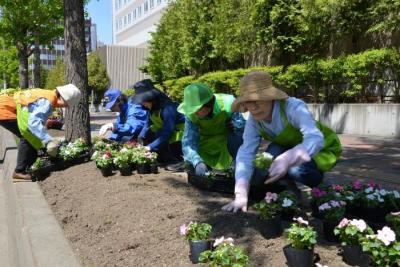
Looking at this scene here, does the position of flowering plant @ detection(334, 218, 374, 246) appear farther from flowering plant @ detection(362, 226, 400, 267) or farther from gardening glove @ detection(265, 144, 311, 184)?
gardening glove @ detection(265, 144, 311, 184)

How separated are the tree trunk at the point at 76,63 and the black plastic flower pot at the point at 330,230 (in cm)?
536

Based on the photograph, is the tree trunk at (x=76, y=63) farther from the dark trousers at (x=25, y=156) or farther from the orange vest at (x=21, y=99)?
the dark trousers at (x=25, y=156)

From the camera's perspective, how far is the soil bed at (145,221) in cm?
295

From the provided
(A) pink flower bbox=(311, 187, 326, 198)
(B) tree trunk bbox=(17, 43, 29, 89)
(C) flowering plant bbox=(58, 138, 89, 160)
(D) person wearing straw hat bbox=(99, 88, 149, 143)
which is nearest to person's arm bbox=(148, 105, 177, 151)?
(D) person wearing straw hat bbox=(99, 88, 149, 143)

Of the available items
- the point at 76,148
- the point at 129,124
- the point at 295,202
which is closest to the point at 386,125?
the point at 129,124

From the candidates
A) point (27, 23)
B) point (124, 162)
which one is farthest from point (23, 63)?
point (124, 162)

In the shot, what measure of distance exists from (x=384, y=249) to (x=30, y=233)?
2.76m

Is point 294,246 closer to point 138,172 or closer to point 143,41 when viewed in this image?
point 138,172

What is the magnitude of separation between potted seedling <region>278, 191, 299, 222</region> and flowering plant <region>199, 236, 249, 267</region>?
65 centimetres

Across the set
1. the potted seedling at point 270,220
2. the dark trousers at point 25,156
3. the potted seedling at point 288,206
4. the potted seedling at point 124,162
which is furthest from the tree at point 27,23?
the potted seedling at point 270,220

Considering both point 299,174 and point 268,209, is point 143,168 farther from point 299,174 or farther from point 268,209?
point 268,209

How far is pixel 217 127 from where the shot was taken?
5.13m

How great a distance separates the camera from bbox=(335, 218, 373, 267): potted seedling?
2.49 metres

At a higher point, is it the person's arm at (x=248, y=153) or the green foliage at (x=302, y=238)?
the person's arm at (x=248, y=153)
